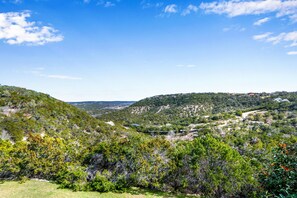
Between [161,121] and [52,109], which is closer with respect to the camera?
[52,109]

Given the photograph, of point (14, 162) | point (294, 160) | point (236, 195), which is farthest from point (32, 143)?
point (294, 160)

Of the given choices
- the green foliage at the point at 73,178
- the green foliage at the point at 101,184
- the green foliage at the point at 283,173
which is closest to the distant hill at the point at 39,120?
the green foliage at the point at 73,178

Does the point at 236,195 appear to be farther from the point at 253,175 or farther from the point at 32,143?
the point at 32,143

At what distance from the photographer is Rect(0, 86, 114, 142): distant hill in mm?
27867

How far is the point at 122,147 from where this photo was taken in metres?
11.8

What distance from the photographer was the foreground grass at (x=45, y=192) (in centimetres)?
934

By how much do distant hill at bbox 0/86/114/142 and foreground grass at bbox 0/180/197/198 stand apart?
17.2 m

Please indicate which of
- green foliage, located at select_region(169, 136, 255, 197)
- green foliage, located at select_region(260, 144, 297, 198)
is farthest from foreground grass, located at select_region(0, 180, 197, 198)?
green foliage, located at select_region(260, 144, 297, 198)

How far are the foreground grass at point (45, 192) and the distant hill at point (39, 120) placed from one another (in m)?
17.2

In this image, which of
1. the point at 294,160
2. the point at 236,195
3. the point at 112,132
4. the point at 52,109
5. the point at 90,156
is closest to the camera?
the point at 294,160

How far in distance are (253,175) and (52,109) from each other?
35.0m

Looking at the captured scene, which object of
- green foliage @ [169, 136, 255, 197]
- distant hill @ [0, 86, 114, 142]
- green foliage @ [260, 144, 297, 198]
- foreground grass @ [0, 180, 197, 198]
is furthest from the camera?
distant hill @ [0, 86, 114, 142]

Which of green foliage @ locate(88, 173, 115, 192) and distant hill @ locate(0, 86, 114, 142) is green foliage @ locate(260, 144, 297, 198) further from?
distant hill @ locate(0, 86, 114, 142)

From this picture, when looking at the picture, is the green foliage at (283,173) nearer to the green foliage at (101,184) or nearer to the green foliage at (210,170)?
the green foliage at (210,170)
